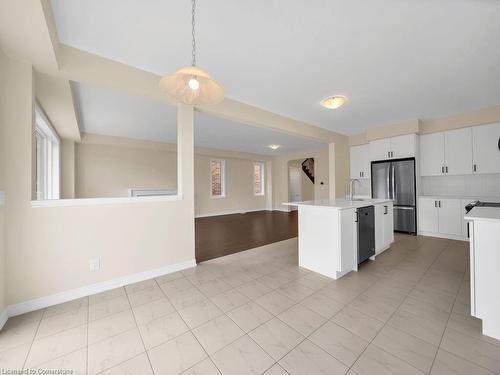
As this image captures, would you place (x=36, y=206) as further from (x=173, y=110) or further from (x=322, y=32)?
(x=322, y=32)

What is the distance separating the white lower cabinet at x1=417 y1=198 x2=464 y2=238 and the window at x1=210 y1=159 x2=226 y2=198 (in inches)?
232

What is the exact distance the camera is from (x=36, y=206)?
1.87 meters

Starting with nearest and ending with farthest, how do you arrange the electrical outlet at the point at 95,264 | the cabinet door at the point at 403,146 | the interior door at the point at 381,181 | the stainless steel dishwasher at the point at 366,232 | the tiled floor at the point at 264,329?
the tiled floor at the point at 264,329
the electrical outlet at the point at 95,264
the stainless steel dishwasher at the point at 366,232
the cabinet door at the point at 403,146
the interior door at the point at 381,181

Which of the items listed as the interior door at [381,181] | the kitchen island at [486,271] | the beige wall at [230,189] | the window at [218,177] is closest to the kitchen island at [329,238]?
the kitchen island at [486,271]

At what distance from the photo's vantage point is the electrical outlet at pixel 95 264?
2.14m

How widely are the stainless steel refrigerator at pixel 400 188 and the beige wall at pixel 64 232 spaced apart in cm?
438

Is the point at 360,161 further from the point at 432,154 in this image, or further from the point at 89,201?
the point at 89,201

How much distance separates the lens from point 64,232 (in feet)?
6.59

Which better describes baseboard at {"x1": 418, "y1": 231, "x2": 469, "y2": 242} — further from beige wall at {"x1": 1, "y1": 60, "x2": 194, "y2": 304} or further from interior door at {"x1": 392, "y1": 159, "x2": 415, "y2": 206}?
beige wall at {"x1": 1, "y1": 60, "x2": 194, "y2": 304}

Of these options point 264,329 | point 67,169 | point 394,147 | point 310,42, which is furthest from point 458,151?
point 67,169

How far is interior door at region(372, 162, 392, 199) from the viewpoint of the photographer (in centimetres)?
460

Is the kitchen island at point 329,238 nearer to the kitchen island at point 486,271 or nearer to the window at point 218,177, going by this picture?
the kitchen island at point 486,271

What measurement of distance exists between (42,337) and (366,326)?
8.06ft

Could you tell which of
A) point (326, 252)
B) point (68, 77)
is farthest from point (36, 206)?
point (326, 252)
